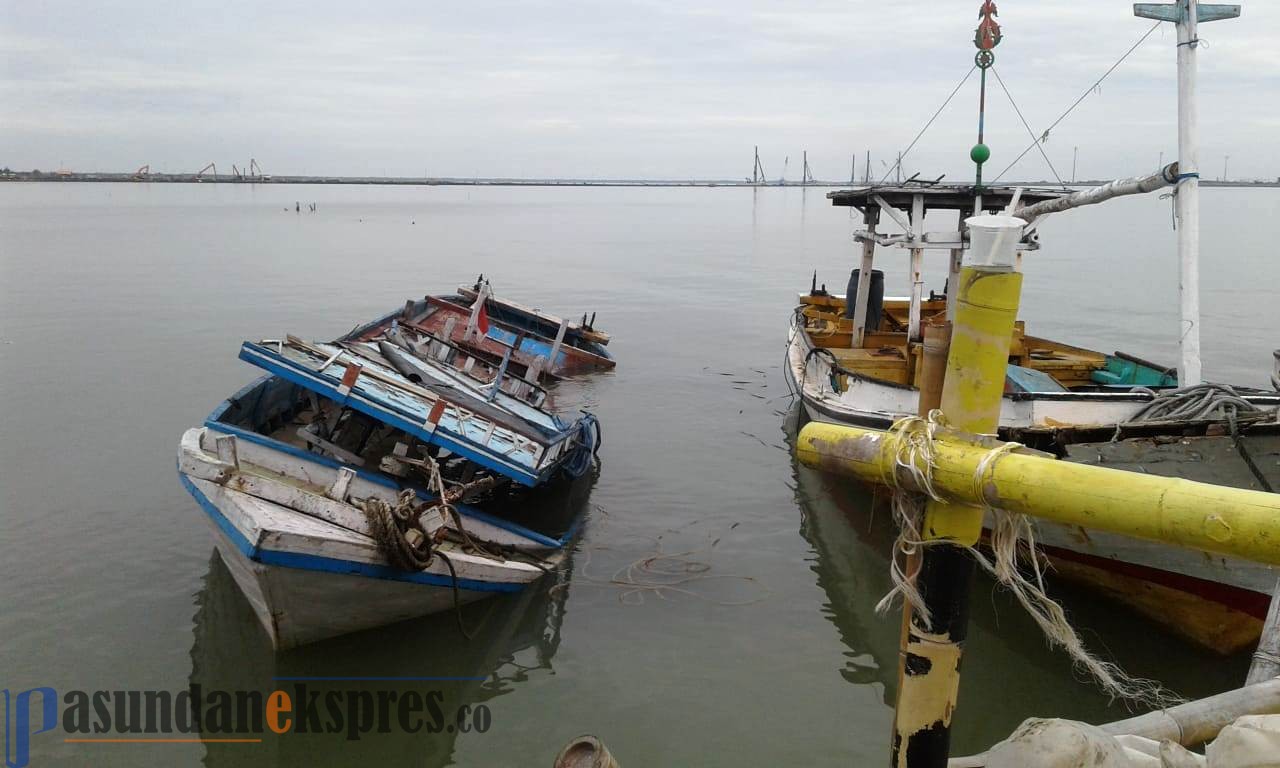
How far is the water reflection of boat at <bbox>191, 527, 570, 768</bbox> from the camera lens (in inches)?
262

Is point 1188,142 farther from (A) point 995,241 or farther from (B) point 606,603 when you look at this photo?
(B) point 606,603

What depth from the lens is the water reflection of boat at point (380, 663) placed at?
665cm

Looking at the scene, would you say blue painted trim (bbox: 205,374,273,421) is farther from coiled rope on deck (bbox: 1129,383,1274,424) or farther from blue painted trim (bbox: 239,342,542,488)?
coiled rope on deck (bbox: 1129,383,1274,424)

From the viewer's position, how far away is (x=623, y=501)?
38.9 ft

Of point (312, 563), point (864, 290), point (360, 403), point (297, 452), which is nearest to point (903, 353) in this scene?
point (864, 290)

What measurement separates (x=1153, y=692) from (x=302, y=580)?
6868mm

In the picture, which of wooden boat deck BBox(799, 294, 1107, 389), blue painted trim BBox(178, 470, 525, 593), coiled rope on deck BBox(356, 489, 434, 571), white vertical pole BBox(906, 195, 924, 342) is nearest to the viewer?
blue painted trim BBox(178, 470, 525, 593)

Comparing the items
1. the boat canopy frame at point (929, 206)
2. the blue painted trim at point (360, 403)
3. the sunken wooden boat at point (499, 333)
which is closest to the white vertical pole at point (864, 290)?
the boat canopy frame at point (929, 206)

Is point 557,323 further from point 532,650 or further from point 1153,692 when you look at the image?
point 1153,692

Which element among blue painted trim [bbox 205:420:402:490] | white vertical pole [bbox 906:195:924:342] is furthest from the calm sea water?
white vertical pole [bbox 906:195:924:342]

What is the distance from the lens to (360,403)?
27.5ft

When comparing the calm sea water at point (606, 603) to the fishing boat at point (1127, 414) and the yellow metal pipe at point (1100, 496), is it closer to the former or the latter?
the fishing boat at point (1127, 414)

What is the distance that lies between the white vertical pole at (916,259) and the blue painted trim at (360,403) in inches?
245

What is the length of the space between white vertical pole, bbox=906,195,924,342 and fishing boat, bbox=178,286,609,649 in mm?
5220
